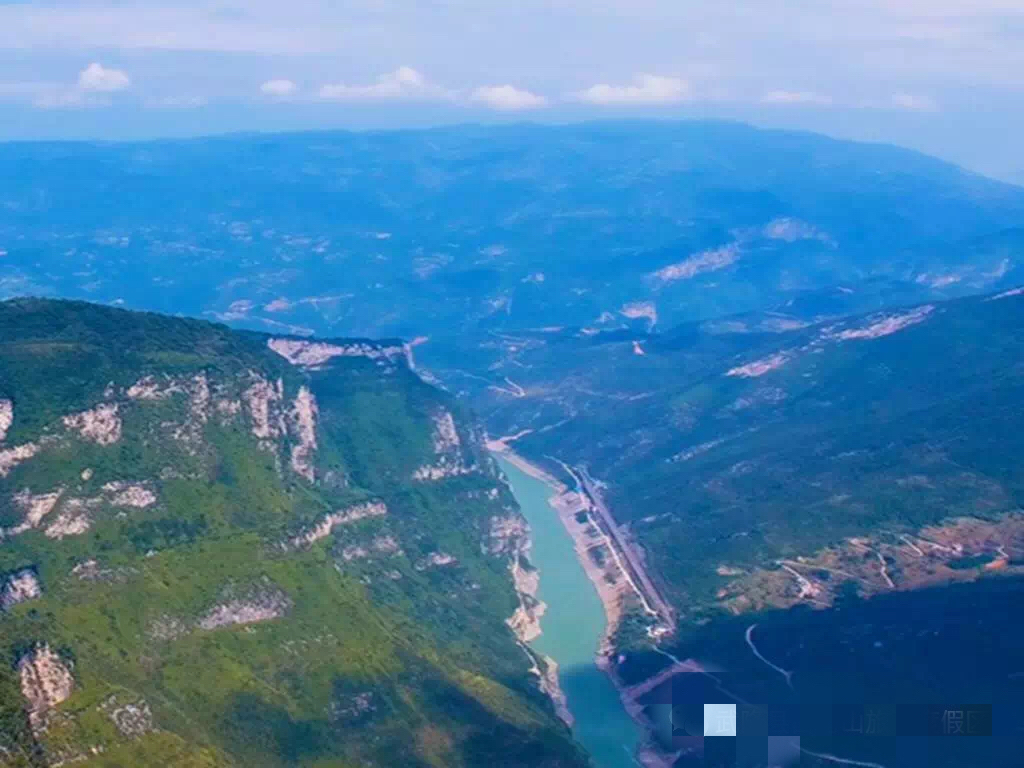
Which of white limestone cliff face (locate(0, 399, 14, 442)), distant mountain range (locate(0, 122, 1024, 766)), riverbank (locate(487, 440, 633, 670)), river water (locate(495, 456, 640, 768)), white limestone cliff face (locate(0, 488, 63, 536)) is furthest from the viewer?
riverbank (locate(487, 440, 633, 670))

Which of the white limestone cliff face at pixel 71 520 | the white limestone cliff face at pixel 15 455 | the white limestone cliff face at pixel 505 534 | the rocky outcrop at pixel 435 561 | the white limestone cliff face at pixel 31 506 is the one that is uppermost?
the white limestone cliff face at pixel 15 455

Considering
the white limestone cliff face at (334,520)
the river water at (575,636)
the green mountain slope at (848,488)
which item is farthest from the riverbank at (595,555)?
the white limestone cliff face at (334,520)

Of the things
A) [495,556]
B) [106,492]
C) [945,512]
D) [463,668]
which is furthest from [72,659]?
[945,512]

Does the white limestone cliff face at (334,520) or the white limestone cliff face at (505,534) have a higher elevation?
the white limestone cliff face at (334,520)

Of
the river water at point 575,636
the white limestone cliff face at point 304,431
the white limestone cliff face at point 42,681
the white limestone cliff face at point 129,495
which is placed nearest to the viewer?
the white limestone cliff face at point 42,681

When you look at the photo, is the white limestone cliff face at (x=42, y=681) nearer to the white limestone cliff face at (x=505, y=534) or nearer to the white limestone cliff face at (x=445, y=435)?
the white limestone cliff face at (x=505, y=534)

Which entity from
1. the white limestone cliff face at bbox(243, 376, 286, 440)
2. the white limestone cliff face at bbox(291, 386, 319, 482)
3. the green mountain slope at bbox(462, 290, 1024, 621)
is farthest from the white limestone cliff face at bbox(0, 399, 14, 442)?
the green mountain slope at bbox(462, 290, 1024, 621)

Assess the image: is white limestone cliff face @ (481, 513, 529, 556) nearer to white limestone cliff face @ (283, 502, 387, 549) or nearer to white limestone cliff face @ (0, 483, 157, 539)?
white limestone cliff face @ (283, 502, 387, 549)
